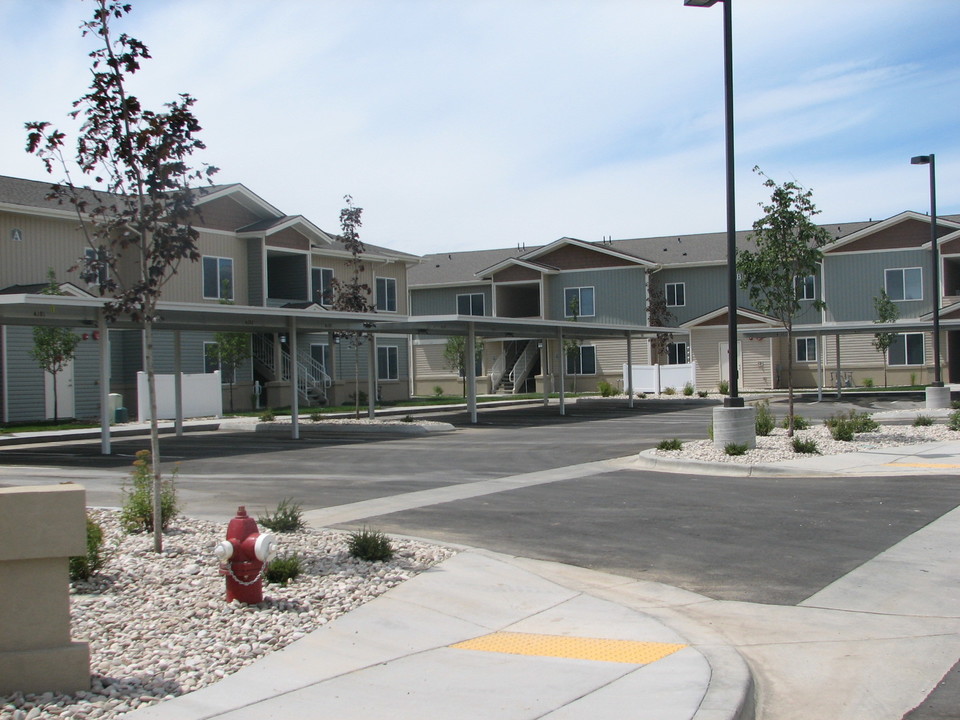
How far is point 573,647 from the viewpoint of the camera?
259 inches

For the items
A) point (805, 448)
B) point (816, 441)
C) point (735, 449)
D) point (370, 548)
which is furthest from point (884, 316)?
point (370, 548)

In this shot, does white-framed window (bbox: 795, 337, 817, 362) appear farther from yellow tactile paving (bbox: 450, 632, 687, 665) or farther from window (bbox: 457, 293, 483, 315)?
yellow tactile paving (bbox: 450, 632, 687, 665)

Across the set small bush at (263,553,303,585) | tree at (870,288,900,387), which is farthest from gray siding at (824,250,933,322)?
small bush at (263,553,303,585)

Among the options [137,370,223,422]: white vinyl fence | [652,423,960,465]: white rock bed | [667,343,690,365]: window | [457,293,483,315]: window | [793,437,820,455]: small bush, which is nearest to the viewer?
[652,423,960,465]: white rock bed

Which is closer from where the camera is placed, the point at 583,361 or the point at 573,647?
the point at 573,647

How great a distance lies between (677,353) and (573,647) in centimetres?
4553

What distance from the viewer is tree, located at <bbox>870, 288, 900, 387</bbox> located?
45.4 meters

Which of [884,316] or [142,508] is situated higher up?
[884,316]

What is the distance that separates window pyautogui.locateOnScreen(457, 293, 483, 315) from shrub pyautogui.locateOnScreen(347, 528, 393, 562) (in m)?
45.5

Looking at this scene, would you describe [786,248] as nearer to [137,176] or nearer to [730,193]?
[730,193]

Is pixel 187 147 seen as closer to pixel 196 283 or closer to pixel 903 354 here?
pixel 196 283

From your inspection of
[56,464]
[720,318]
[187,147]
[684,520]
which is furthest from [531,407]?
[187,147]

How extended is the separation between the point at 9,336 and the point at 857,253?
124 ft

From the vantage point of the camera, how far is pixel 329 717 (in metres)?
5.13
